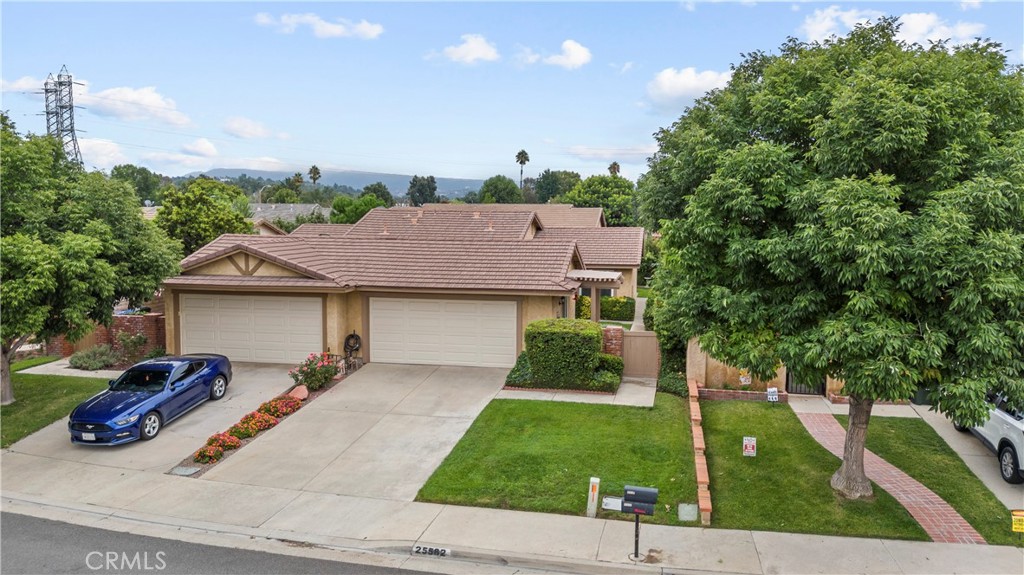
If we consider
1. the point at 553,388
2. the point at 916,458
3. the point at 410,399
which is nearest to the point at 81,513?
the point at 410,399

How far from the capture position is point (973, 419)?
8070 millimetres

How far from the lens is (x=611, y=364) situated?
17.0 meters

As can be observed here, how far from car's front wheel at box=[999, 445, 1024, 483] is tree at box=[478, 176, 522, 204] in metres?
83.8

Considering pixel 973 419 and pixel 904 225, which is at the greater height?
pixel 904 225

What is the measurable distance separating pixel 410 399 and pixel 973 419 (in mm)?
11549

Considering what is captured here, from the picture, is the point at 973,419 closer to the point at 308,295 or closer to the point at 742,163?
the point at 742,163

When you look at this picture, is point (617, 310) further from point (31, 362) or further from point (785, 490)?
point (31, 362)

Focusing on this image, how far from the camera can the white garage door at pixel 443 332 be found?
61.5ft

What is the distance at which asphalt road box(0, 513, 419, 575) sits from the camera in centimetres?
873

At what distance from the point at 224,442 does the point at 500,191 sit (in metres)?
83.9

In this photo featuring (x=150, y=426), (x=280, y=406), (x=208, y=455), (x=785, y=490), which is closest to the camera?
(x=785, y=490)

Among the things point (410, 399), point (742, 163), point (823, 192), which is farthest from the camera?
point (410, 399)

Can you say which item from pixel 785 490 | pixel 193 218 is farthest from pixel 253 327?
pixel 193 218

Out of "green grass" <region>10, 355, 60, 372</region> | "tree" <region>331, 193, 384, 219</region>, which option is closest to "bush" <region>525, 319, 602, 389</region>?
"green grass" <region>10, 355, 60, 372</region>
